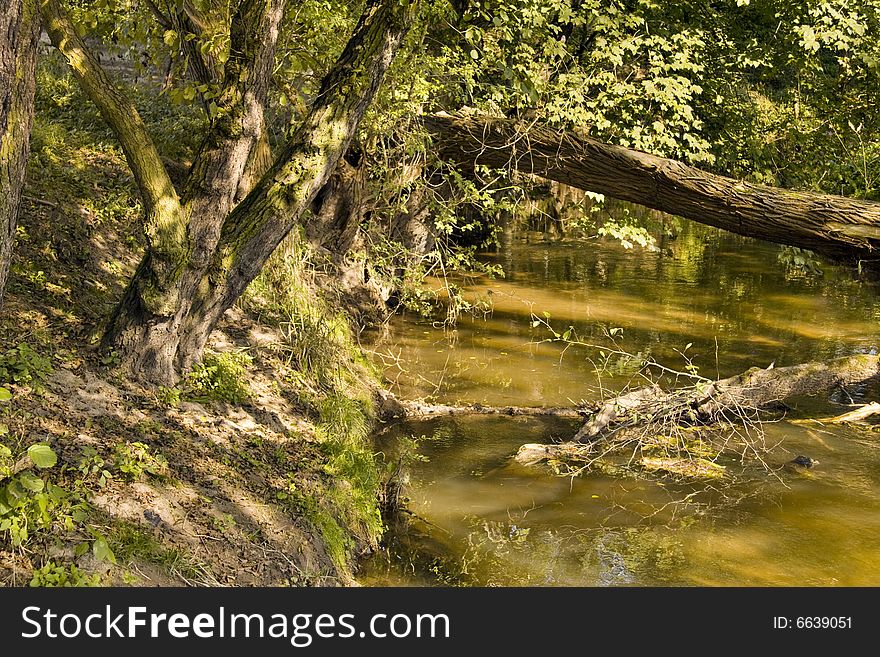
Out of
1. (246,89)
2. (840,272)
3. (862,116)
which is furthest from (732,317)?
(246,89)

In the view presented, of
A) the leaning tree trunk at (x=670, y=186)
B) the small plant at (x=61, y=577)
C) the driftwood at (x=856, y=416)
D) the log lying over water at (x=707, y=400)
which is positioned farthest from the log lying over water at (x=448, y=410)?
the small plant at (x=61, y=577)

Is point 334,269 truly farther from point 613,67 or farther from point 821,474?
point 821,474

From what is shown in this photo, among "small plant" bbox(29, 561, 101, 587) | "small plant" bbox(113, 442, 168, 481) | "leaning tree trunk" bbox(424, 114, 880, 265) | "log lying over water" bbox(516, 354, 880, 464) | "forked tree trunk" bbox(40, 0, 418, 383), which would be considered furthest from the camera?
"leaning tree trunk" bbox(424, 114, 880, 265)

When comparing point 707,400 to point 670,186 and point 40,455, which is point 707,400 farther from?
point 40,455

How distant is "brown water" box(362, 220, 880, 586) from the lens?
19.8 feet

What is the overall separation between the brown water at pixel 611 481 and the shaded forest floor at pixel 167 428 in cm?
65

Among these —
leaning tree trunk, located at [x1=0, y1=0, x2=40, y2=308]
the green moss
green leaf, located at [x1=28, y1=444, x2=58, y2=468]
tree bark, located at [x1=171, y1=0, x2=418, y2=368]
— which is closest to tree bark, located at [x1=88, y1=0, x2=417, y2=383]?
tree bark, located at [x1=171, y1=0, x2=418, y2=368]

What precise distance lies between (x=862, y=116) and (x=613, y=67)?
2.98m

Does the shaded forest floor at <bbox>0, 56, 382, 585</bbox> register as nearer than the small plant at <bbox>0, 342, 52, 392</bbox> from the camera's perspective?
Yes

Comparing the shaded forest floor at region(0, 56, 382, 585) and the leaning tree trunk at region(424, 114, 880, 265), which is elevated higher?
the leaning tree trunk at region(424, 114, 880, 265)

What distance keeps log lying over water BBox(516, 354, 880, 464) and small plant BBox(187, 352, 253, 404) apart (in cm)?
246

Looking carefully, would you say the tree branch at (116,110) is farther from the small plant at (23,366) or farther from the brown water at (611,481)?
the brown water at (611,481)

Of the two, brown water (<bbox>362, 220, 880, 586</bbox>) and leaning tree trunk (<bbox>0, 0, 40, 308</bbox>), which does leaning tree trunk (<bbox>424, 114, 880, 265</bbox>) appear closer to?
brown water (<bbox>362, 220, 880, 586</bbox>)

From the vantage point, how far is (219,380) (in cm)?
674
